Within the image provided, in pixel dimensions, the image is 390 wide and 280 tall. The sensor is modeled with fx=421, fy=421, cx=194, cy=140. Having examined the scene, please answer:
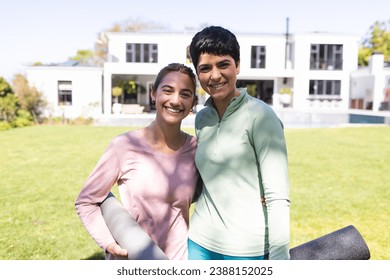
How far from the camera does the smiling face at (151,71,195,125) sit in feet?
6.43

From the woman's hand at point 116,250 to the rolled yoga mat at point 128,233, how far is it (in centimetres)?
2

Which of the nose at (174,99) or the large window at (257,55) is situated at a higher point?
the large window at (257,55)

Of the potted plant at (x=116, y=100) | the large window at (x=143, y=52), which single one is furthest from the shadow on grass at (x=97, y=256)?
the large window at (x=143, y=52)

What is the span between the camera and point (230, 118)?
1.83 m

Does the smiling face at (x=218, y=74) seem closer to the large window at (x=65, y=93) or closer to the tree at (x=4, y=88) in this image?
the tree at (x=4, y=88)

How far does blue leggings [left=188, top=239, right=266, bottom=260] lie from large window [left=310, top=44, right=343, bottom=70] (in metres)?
27.5

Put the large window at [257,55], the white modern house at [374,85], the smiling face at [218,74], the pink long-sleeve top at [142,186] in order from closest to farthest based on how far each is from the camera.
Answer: the smiling face at [218,74] < the pink long-sleeve top at [142,186] < the white modern house at [374,85] < the large window at [257,55]

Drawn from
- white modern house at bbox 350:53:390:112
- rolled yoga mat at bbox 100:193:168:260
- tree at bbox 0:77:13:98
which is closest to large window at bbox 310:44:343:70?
white modern house at bbox 350:53:390:112

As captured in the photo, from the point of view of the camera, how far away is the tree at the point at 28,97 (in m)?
22.3

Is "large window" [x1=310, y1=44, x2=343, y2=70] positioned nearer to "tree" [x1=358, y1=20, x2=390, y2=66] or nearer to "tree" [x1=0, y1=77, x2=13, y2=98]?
"tree" [x1=358, y1=20, x2=390, y2=66]

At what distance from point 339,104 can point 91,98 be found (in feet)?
52.3

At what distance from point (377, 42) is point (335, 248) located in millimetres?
40955

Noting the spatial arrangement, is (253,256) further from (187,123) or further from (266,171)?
(187,123)

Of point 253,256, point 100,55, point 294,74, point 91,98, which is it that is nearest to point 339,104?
point 294,74
